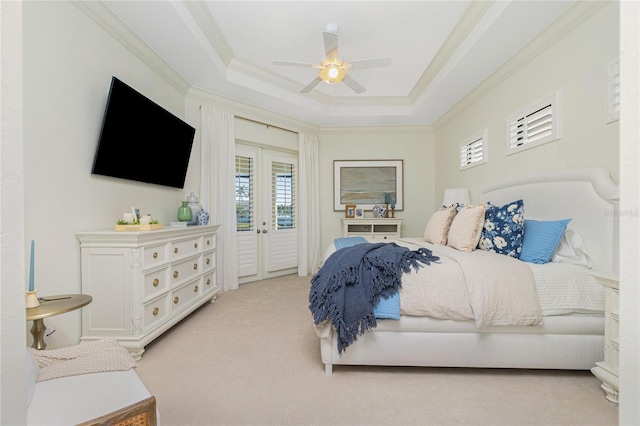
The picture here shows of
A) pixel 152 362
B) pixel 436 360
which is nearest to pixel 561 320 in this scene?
pixel 436 360

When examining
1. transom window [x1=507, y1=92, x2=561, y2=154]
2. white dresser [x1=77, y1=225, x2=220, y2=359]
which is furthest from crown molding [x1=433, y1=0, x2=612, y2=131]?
white dresser [x1=77, y1=225, x2=220, y2=359]

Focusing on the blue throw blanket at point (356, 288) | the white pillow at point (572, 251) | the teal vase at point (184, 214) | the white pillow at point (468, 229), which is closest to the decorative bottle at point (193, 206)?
the teal vase at point (184, 214)

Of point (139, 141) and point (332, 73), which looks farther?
point (332, 73)

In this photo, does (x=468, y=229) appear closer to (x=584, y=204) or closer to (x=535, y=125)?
(x=584, y=204)

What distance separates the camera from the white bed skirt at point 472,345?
173 centimetres

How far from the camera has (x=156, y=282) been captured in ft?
7.14

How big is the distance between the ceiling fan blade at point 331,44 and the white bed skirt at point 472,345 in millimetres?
2358

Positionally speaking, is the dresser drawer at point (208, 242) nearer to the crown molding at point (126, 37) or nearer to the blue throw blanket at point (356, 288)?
the blue throw blanket at point (356, 288)

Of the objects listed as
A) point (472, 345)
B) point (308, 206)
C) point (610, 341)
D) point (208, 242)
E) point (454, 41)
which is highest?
point (454, 41)

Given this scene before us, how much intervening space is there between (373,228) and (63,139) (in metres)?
4.10

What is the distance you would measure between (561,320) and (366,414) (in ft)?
4.63

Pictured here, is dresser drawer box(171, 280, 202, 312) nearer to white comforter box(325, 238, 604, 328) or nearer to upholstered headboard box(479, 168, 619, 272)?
white comforter box(325, 238, 604, 328)

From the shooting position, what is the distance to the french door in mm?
4172

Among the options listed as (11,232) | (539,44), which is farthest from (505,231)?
(11,232)
